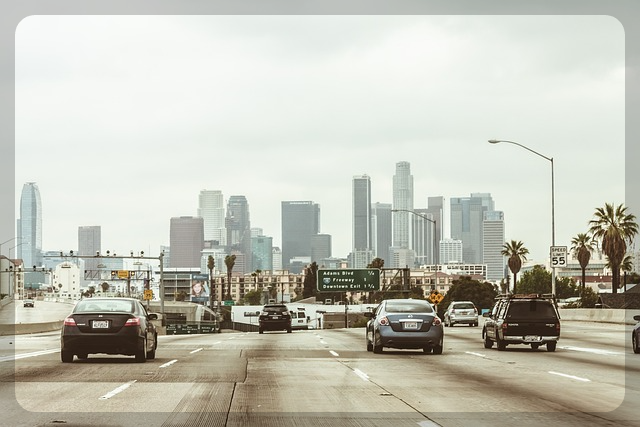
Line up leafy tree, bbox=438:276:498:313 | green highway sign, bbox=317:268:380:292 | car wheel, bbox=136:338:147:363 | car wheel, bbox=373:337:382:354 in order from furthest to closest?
leafy tree, bbox=438:276:498:313 < green highway sign, bbox=317:268:380:292 < car wheel, bbox=373:337:382:354 < car wheel, bbox=136:338:147:363

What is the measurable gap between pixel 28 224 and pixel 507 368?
255 feet

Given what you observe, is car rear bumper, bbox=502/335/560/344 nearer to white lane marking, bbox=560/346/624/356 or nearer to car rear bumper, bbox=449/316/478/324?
white lane marking, bbox=560/346/624/356

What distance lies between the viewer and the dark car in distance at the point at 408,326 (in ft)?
87.7

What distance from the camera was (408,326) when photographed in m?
26.8

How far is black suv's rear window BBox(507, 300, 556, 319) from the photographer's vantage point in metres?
29.0

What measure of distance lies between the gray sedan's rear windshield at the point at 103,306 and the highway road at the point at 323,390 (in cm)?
125

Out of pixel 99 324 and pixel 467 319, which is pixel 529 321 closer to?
pixel 99 324

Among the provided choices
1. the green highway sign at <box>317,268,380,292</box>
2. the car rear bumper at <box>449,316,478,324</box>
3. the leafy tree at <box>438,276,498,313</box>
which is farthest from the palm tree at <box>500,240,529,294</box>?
the car rear bumper at <box>449,316,478,324</box>

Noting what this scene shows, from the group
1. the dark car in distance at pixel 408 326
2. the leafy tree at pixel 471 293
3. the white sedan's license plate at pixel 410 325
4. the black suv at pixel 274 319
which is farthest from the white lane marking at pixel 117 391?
the leafy tree at pixel 471 293

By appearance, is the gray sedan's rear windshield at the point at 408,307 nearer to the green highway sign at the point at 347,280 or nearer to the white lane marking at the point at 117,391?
the white lane marking at the point at 117,391

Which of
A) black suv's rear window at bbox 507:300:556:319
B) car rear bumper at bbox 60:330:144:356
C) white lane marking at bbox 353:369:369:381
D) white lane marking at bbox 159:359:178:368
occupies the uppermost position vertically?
black suv's rear window at bbox 507:300:556:319

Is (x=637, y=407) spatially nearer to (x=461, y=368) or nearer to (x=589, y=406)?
(x=589, y=406)

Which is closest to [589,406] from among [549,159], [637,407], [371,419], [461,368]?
[637,407]

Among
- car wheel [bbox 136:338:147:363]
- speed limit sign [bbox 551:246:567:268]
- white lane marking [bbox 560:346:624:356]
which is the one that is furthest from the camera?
speed limit sign [bbox 551:246:567:268]
